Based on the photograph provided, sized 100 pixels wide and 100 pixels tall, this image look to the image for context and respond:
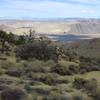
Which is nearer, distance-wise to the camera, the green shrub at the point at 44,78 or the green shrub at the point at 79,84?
the green shrub at the point at 79,84

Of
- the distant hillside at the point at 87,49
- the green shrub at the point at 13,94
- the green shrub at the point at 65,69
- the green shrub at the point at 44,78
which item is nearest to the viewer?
the green shrub at the point at 13,94

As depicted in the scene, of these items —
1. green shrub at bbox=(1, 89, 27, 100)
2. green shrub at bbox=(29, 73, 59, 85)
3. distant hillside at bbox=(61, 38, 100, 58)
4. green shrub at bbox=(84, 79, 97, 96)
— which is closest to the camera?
green shrub at bbox=(1, 89, 27, 100)

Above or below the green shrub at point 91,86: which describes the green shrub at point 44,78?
below

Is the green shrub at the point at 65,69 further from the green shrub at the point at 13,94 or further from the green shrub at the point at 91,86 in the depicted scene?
the green shrub at the point at 13,94

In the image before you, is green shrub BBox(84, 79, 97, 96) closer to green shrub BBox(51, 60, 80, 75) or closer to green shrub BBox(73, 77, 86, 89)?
green shrub BBox(73, 77, 86, 89)

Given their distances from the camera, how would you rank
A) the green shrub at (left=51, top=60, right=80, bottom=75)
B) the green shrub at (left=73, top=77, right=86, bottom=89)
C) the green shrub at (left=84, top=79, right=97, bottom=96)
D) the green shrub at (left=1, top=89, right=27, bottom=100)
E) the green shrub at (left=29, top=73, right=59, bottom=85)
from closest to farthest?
1. the green shrub at (left=1, top=89, right=27, bottom=100)
2. the green shrub at (left=84, top=79, right=97, bottom=96)
3. the green shrub at (left=73, top=77, right=86, bottom=89)
4. the green shrub at (left=29, top=73, right=59, bottom=85)
5. the green shrub at (left=51, top=60, right=80, bottom=75)

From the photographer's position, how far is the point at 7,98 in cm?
1612

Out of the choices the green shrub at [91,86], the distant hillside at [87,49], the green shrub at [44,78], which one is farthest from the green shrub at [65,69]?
the distant hillside at [87,49]

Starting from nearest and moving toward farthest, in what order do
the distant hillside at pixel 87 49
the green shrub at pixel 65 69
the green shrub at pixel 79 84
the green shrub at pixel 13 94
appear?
1. the green shrub at pixel 13 94
2. the green shrub at pixel 79 84
3. the green shrub at pixel 65 69
4. the distant hillside at pixel 87 49

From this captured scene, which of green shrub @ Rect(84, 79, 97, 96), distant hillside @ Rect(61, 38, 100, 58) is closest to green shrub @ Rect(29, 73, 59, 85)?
green shrub @ Rect(84, 79, 97, 96)

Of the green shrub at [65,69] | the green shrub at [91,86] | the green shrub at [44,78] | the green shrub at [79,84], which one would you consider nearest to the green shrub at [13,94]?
the green shrub at [91,86]

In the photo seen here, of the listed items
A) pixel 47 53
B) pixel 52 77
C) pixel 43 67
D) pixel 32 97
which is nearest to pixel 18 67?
pixel 43 67

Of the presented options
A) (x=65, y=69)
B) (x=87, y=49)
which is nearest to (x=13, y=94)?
(x=65, y=69)

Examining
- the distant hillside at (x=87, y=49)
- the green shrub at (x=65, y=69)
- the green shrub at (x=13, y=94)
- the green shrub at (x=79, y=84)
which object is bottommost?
the distant hillside at (x=87, y=49)
